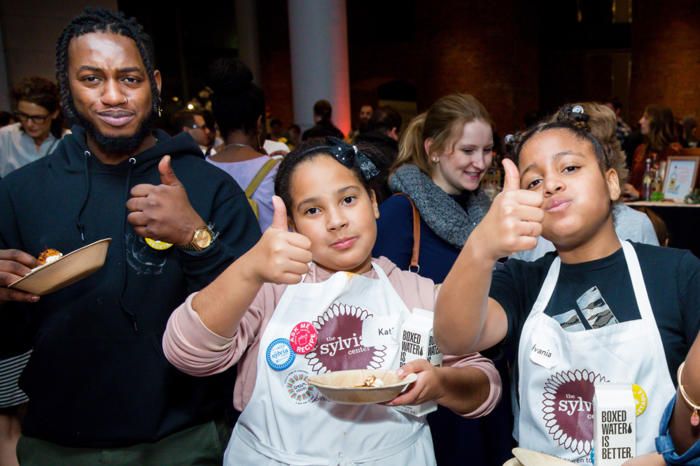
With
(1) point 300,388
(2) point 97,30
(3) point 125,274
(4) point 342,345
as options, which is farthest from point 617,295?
(2) point 97,30

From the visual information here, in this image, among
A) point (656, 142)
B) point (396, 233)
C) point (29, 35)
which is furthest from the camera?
Answer: point (29, 35)

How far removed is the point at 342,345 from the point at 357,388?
293 mm

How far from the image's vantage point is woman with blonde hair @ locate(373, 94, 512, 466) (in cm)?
224

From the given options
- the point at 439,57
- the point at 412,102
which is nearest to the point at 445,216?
the point at 439,57

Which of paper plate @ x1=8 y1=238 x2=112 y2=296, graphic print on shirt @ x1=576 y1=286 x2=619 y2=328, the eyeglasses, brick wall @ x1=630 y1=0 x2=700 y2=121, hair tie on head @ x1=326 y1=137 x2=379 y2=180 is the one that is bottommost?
graphic print on shirt @ x1=576 y1=286 x2=619 y2=328

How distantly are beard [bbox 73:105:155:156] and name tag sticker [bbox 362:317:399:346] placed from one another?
779 mm

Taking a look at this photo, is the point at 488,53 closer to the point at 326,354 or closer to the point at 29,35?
the point at 29,35

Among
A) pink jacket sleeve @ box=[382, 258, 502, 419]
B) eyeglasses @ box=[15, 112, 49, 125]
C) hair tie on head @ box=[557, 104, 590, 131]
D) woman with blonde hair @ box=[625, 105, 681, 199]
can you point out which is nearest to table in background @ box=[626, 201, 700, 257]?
woman with blonde hair @ box=[625, 105, 681, 199]

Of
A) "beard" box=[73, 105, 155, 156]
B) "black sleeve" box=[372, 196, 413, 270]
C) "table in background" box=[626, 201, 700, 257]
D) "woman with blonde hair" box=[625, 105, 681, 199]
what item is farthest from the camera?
"woman with blonde hair" box=[625, 105, 681, 199]

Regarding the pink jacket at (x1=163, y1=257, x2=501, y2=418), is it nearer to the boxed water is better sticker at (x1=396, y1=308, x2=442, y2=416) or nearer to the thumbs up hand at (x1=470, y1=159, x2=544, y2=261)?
the boxed water is better sticker at (x1=396, y1=308, x2=442, y2=416)

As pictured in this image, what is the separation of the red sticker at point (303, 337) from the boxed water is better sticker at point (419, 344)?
22 cm

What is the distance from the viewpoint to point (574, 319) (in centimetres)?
143

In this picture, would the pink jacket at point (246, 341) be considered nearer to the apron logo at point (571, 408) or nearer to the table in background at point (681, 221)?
the apron logo at point (571, 408)

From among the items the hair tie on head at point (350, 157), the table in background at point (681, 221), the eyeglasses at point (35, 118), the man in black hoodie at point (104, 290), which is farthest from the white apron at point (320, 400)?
the table in background at point (681, 221)
